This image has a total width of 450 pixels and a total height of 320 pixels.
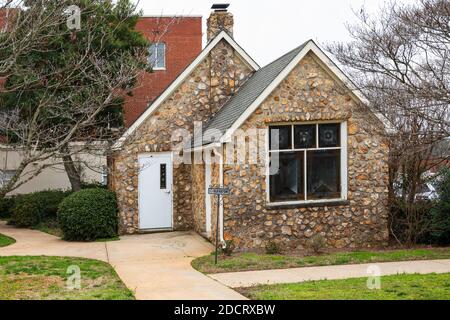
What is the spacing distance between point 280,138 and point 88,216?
20.3 ft

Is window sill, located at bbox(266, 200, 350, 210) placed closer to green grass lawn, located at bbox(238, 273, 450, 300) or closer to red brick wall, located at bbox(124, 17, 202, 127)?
green grass lawn, located at bbox(238, 273, 450, 300)

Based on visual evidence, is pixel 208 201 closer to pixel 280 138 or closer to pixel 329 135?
pixel 280 138

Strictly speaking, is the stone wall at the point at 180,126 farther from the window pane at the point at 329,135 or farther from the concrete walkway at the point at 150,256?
the window pane at the point at 329,135

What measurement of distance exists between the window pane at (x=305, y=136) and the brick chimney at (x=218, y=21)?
5021 mm

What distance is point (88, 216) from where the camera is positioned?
17.0 metres

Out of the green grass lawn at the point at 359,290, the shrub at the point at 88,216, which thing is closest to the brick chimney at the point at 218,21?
the shrub at the point at 88,216

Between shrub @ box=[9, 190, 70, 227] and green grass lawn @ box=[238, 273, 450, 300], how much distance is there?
1416cm

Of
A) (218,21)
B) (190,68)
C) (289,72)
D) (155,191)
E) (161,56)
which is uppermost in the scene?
(161,56)

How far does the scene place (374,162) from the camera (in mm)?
15773

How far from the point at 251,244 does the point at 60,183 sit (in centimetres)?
1616

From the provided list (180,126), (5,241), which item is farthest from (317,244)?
(5,241)

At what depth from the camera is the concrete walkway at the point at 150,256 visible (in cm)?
1004
